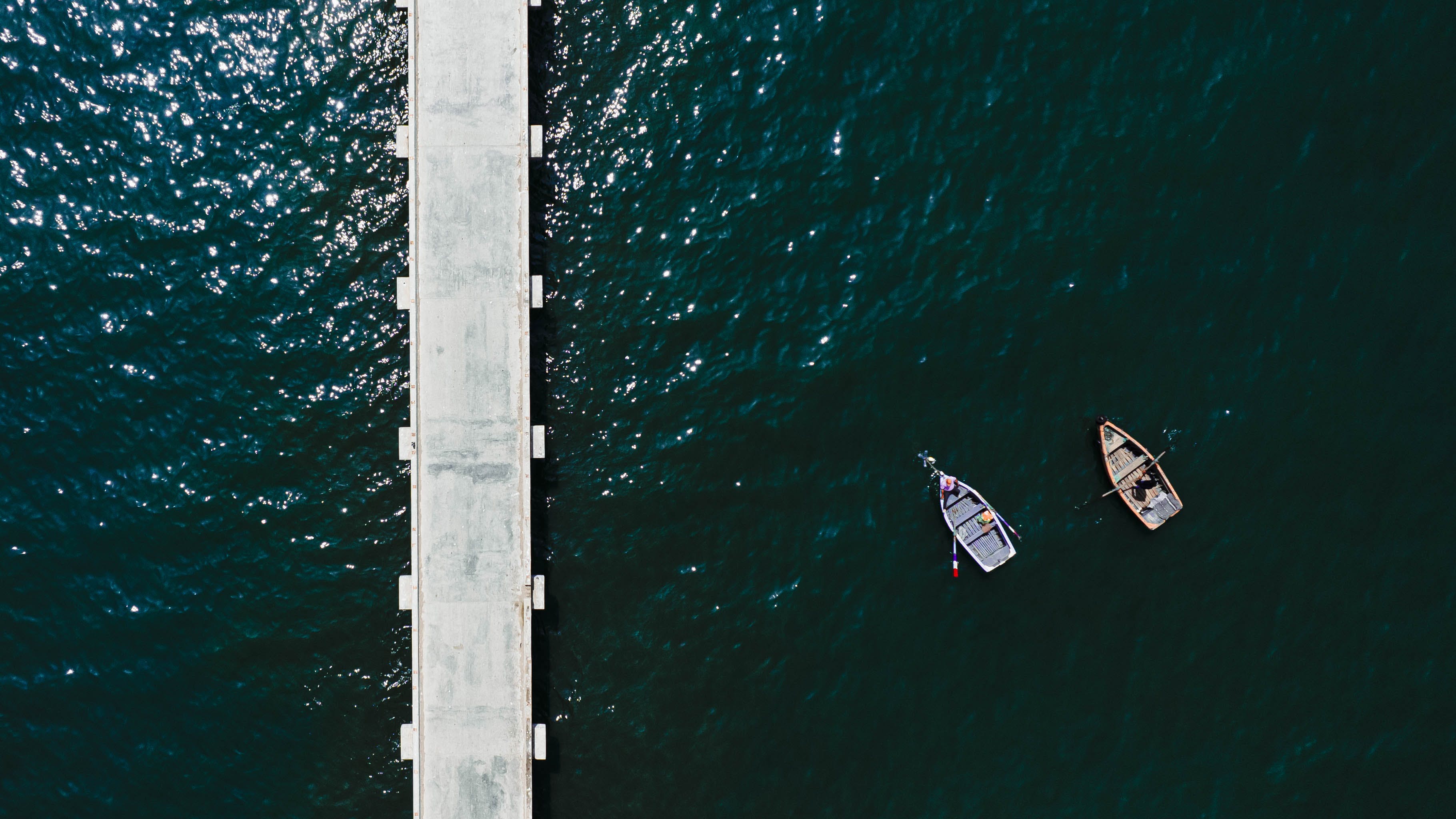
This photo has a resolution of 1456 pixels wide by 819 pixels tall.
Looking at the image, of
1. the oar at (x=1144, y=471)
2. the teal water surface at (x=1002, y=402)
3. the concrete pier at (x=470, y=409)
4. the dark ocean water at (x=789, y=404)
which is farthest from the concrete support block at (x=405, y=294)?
the oar at (x=1144, y=471)

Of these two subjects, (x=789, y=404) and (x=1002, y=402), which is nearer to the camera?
(x=789, y=404)

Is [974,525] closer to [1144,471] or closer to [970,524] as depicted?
[970,524]

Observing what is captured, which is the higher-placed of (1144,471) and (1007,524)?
(1144,471)

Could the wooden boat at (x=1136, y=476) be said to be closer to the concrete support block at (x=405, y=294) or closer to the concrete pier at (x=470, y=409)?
the concrete pier at (x=470, y=409)

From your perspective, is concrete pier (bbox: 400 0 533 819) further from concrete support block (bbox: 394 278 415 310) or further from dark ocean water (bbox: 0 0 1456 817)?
dark ocean water (bbox: 0 0 1456 817)

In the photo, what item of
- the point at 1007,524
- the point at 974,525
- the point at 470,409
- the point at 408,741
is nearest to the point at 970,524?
the point at 974,525

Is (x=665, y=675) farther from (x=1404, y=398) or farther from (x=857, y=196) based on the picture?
(x=1404, y=398)
